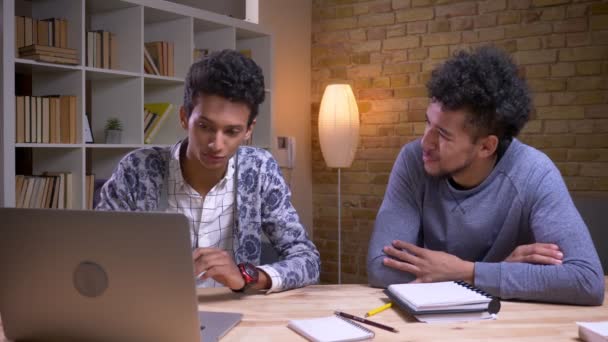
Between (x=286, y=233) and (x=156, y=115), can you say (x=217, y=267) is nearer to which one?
(x=286, y=233)

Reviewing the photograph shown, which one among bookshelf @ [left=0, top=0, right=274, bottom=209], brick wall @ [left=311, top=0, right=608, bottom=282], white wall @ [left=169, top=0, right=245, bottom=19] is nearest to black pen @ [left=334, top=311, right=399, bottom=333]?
bookshelf @ [left=0, top=0, right=274, bottom=209]

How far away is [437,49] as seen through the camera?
4.05 metres

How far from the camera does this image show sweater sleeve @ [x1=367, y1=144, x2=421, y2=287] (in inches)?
66.0

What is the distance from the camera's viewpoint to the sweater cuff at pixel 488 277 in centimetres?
146

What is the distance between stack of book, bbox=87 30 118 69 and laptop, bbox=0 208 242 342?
228cm

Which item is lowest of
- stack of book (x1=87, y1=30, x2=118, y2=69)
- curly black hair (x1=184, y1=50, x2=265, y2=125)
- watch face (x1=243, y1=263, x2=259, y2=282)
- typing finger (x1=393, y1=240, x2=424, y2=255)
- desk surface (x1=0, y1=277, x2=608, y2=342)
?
desk surface (x1=0, y1=277, x2=608, y2=342)

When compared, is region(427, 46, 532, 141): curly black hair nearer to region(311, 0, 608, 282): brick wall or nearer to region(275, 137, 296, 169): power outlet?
region(311, 0, 608, 282): brick wall

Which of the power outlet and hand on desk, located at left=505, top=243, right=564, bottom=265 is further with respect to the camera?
the power outlet

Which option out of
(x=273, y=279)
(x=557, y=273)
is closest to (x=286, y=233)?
(x=273, y=279)

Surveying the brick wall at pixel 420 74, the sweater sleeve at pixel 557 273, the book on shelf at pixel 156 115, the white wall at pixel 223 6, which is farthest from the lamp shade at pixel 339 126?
the sweater sleeve at pixel 557 273

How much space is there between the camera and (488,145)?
1767 millimetres

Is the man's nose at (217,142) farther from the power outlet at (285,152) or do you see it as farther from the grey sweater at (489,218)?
the power outlet at (285,152)

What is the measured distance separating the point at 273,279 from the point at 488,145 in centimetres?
77

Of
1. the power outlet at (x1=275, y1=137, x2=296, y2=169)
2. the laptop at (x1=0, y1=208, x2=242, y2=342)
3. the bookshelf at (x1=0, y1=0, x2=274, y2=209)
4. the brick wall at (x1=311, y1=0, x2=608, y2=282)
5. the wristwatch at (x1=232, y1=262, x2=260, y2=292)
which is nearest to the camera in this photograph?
the laptop at (x1=0, y1=208, x2=242, y2=342)
